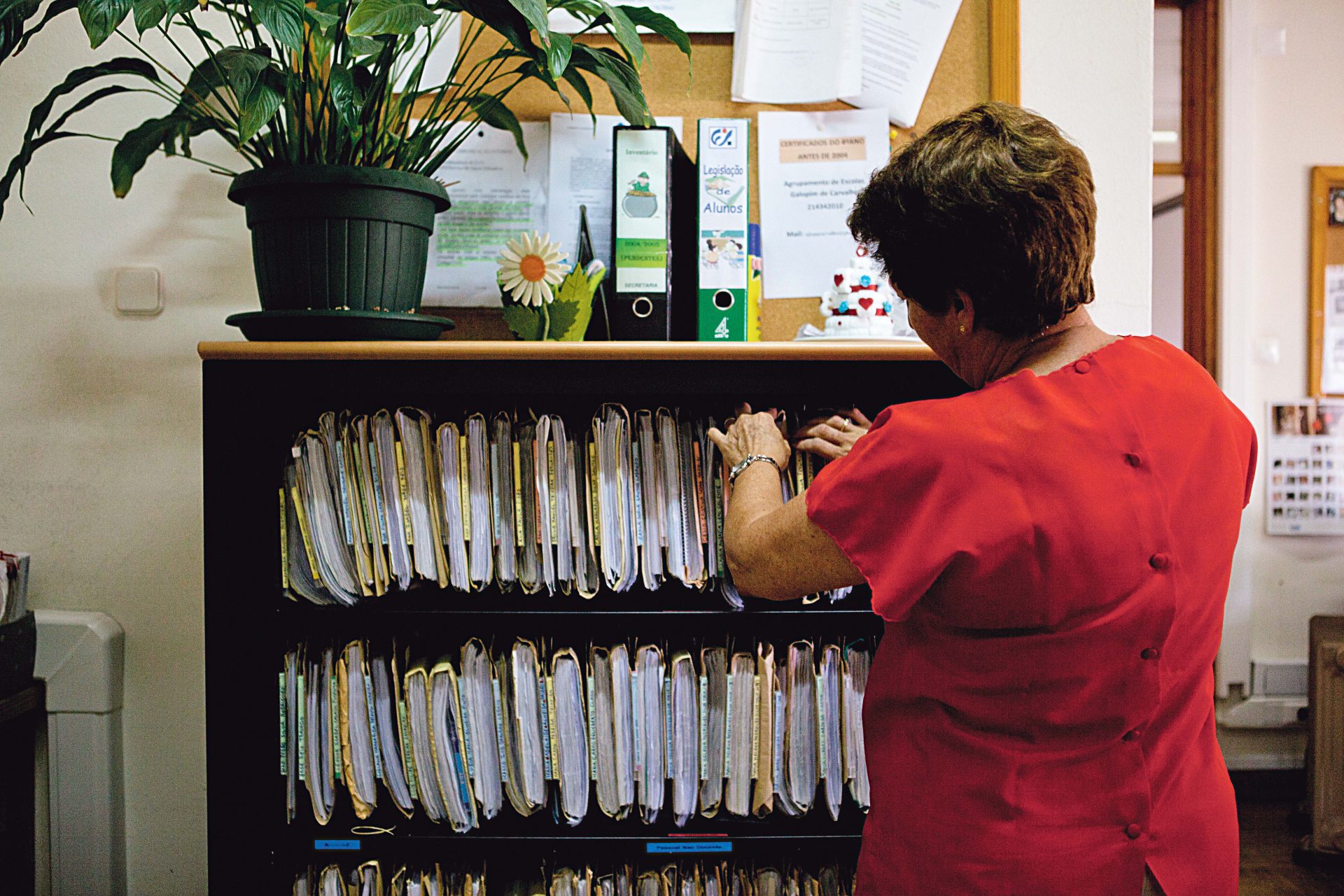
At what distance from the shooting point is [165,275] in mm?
1646

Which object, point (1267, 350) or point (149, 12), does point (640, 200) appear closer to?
point (149, 12)

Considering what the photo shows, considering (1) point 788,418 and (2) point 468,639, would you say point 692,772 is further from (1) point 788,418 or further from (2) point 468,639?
(1) point 788,418

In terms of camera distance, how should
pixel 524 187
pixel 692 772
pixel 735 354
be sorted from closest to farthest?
pixel 735 354 < pixel 692 772 < pixel 524 187

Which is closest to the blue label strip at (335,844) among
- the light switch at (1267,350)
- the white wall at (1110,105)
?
the white wall at (1110,105)

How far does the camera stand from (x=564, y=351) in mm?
1239

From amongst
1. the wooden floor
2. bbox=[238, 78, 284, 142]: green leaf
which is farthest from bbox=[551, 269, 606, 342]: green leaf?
the wooden floor

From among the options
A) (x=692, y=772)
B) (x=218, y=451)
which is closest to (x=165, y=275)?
(x=218, y=451)

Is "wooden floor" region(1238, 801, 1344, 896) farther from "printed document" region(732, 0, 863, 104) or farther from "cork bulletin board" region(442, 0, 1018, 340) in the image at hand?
"printed document" region(732, 0, 863, 104)

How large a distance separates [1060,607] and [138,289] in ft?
5.37

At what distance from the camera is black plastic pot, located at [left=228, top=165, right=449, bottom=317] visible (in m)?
1.24

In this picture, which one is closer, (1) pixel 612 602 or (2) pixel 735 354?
(2) pixel 735 354

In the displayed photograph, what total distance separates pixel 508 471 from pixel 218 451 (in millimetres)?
415

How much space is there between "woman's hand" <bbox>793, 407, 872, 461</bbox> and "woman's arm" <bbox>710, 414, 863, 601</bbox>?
13 cm

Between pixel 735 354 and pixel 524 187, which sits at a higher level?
pixel 524 187
